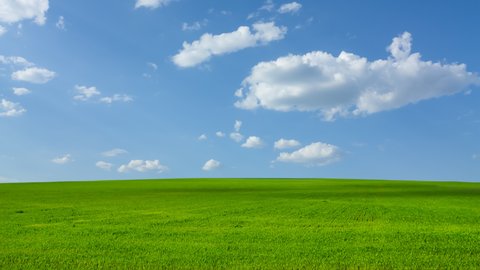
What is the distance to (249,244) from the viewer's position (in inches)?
840

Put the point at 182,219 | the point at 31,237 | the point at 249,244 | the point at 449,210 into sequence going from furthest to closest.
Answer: the point at 449,210 < the point at 182,219 < the point at 31,237 < the point at 249,244

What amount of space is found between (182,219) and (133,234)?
6.62m

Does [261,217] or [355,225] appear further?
[261,217]

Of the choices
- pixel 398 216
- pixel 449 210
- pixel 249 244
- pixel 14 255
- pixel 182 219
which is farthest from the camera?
pixel 449 210

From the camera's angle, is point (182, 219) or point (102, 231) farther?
point (182, 219)

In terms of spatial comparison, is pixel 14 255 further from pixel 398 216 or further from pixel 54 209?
pixel 398 216

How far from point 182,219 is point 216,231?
6.07 m

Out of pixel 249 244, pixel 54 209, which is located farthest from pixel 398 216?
pixel 54 209

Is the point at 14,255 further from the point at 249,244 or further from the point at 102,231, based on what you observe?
the point at 249,244

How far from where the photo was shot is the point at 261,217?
1265 inches

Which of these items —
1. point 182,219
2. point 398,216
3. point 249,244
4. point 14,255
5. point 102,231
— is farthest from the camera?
point 398,216

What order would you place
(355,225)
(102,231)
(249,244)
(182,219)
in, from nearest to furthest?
(249,244) → (102,231) → (355,225) → (182,219)

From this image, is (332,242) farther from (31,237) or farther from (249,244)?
(31,237)

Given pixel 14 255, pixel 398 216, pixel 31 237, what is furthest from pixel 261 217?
pixel 14 255
